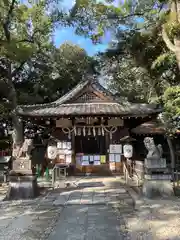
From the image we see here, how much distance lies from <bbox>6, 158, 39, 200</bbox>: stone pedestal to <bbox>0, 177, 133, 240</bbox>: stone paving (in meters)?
0.46

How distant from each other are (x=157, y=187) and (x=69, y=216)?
3119 mm

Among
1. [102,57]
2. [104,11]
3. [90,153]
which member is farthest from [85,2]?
[90,153]

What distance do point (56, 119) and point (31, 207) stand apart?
659cm

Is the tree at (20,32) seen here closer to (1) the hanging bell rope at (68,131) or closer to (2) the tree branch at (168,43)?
(1) the hanging bell rope at (68,131)

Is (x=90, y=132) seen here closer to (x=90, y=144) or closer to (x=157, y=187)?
(x=90, y=144)

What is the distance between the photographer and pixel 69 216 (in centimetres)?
673

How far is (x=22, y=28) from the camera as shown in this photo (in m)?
19.6

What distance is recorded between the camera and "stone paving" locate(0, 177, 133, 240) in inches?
213

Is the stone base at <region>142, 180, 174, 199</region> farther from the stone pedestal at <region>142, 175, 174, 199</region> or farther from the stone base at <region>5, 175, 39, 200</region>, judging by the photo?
the stone base at <region>5, 175, 39, 200</region>

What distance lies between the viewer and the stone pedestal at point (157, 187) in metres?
8.31

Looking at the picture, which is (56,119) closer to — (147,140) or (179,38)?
(147,140)

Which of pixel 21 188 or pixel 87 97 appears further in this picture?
pixel 87 97

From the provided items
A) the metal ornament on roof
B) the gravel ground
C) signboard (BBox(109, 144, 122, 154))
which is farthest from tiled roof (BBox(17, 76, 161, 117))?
the gravel ground

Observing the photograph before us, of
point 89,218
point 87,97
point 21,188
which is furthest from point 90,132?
point 89,218
